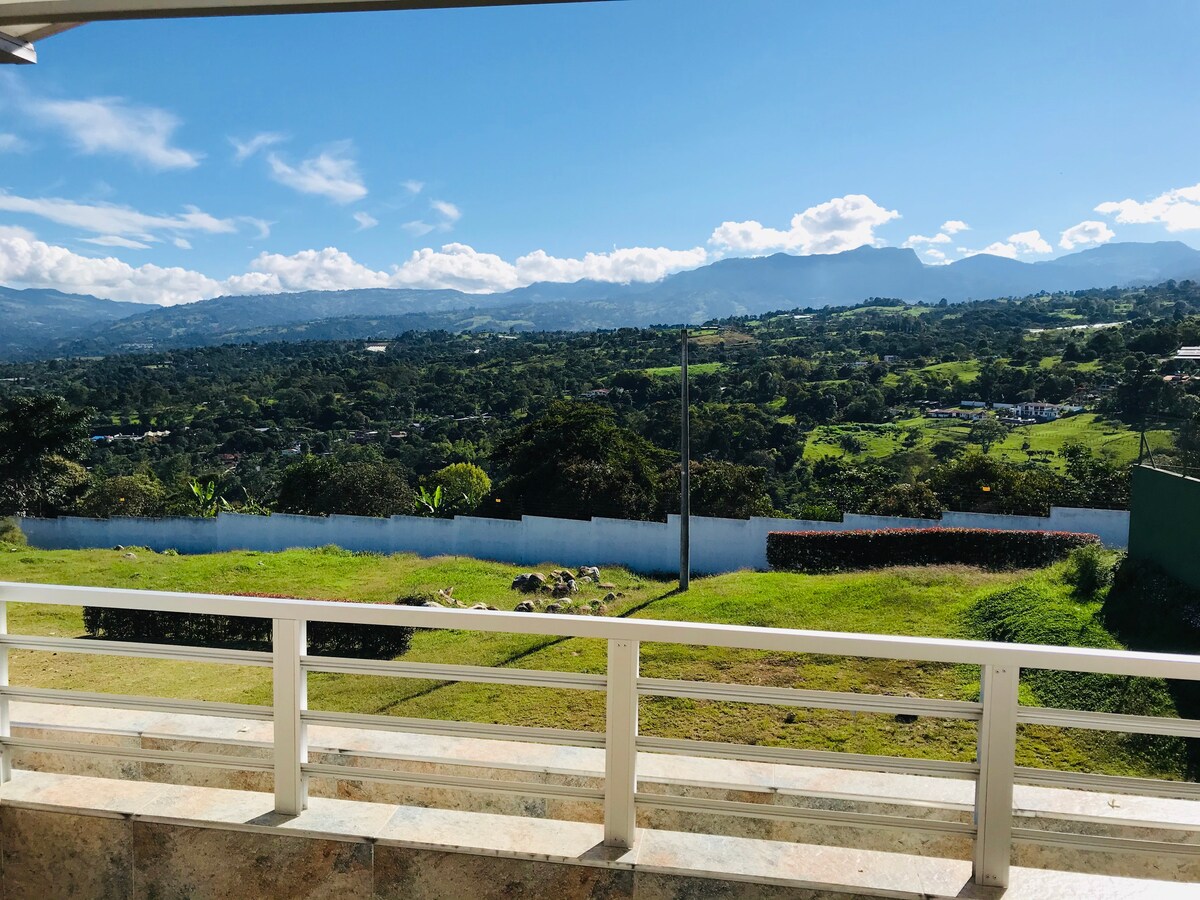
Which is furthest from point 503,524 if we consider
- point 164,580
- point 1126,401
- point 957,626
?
point 1126,401

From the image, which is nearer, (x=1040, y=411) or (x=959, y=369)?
(x=1040, y=411)

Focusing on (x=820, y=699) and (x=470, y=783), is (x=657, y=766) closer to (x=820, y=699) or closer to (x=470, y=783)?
(x=470, y=783)

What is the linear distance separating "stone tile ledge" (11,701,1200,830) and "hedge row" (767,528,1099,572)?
10.8 meters

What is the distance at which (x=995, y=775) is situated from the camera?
1.42 meters

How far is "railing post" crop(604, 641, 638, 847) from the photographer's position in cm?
150

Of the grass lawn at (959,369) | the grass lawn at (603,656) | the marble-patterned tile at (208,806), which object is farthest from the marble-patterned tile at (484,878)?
the grass lawn at (959,369)

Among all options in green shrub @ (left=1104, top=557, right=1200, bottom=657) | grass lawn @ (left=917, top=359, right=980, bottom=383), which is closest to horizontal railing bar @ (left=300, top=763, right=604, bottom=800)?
green shrub @ (left=1104, top=557, right=1200, bottom=657)

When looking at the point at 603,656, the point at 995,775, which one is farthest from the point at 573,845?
the point at 603,656

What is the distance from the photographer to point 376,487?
46.3 feet

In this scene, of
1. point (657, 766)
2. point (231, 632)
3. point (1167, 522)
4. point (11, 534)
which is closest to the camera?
point (657, 766)

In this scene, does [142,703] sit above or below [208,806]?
above

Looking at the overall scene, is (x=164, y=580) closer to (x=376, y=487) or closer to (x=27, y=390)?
(x=376, y=487)

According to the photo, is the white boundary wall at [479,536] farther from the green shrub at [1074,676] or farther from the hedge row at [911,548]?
the green shrub at [1074,676]

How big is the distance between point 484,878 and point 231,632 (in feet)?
30.6
